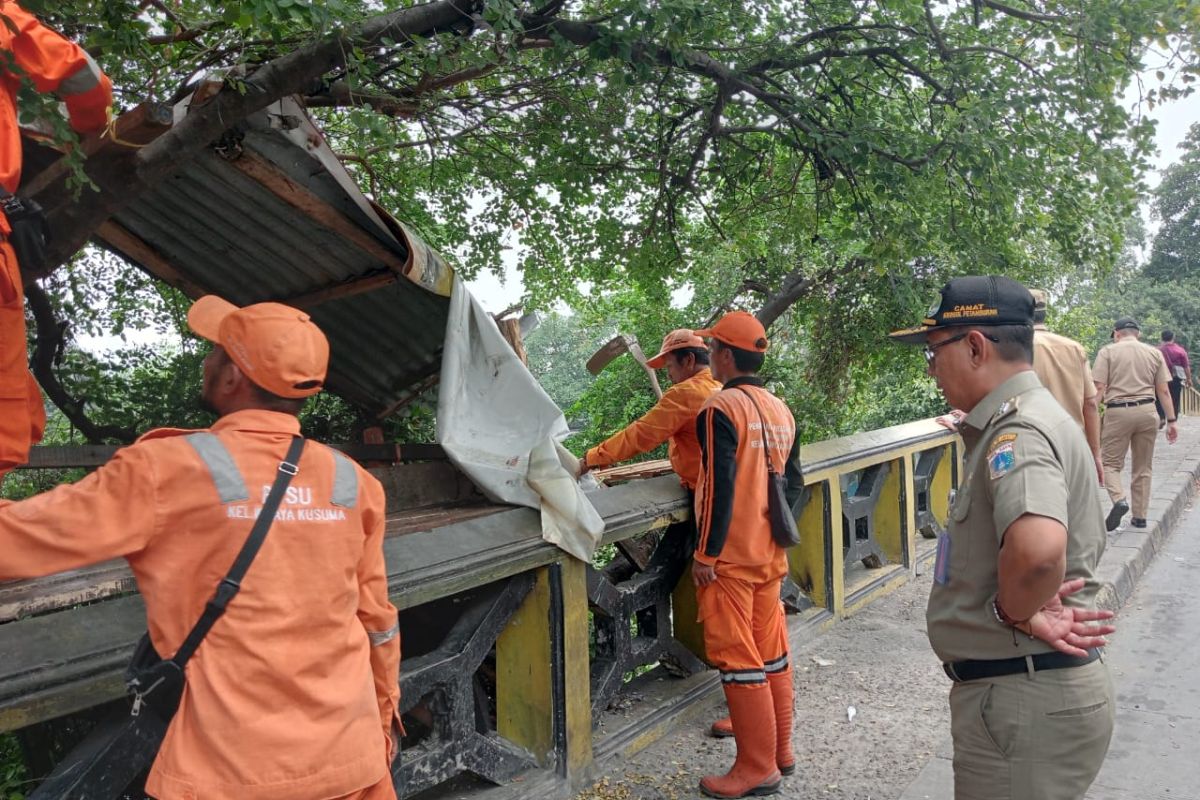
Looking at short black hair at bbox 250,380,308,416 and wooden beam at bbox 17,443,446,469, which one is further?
wooden beam at bbox 17,443,446,469

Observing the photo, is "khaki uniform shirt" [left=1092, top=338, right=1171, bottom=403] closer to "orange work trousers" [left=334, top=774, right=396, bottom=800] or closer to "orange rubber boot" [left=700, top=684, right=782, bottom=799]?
"orange rubber boot" [left=700, top=684, right=782, bottom=799]

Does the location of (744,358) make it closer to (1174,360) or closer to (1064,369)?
(1064,369)

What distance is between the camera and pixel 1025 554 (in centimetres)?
Answer: 189

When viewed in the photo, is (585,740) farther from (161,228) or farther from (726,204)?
(726,204)

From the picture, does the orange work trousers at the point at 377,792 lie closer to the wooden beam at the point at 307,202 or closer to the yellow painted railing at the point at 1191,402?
the wooden beam at the point at 307,202

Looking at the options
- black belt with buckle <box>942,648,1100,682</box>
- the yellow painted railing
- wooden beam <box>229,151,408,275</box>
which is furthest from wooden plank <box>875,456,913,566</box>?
the yellow painted railing

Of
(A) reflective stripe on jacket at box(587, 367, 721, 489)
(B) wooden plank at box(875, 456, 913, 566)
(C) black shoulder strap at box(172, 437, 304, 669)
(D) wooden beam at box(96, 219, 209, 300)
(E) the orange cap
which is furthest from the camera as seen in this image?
(B) wooden plank at box(875, 456, 913, 566)

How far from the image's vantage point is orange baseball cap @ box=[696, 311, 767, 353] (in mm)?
3979

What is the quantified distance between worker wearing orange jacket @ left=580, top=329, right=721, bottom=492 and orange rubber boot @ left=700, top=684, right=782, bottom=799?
1.15 m

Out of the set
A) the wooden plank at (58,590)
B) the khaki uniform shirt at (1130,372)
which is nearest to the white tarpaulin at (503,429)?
the wooden plank at (58,590)

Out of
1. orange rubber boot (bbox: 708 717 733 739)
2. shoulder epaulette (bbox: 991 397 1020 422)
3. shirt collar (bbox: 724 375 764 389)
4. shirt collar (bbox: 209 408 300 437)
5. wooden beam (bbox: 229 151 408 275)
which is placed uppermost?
wooden beam (bbox: 229 151 408 275)

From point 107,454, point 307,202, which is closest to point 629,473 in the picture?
point 307,202

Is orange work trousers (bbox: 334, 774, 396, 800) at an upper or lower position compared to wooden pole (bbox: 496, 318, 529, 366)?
lower

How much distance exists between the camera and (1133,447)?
7746mm
